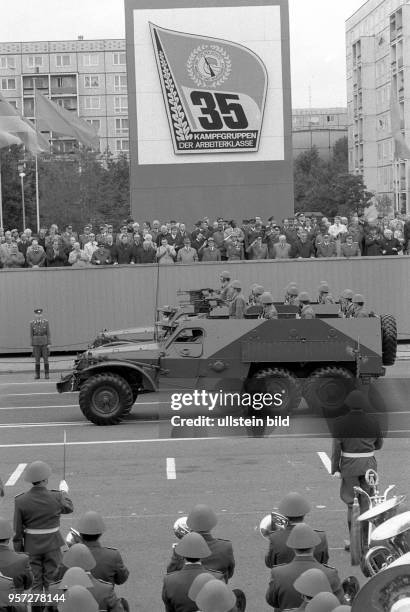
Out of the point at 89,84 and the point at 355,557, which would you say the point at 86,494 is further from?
the point at 89,84

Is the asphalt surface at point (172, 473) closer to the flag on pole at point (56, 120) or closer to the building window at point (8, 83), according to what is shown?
the flag on pole at point (56, 120)

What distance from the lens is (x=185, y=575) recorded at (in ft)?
25.8

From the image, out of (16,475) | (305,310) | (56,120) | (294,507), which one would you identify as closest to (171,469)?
(16,475)

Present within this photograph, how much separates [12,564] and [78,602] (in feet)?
7.97

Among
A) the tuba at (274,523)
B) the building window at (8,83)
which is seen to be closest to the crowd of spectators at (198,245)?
the tuba at (274,523)

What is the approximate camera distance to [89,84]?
128875 mm

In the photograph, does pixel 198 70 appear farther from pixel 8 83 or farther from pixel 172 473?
pixel 8 83

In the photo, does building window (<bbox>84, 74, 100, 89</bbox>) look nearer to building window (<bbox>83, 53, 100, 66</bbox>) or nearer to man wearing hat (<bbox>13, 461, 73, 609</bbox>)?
building window (<bbox>83, 53, 100, 66</bbox>)

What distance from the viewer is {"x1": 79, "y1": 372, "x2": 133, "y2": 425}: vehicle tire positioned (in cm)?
1969

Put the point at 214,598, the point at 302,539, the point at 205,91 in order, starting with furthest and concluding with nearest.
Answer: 1. the point at 205,91
2. the point at 302,539
3. the point at 214,598

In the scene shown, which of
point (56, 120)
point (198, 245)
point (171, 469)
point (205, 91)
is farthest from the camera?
point (56, 120)

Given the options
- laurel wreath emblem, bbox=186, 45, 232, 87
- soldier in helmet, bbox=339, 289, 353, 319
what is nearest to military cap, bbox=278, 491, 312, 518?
soldier in helmet, bbox=339, 289, 353, 319

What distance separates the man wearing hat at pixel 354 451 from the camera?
469 inches

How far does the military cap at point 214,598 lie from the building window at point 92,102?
12494cm
